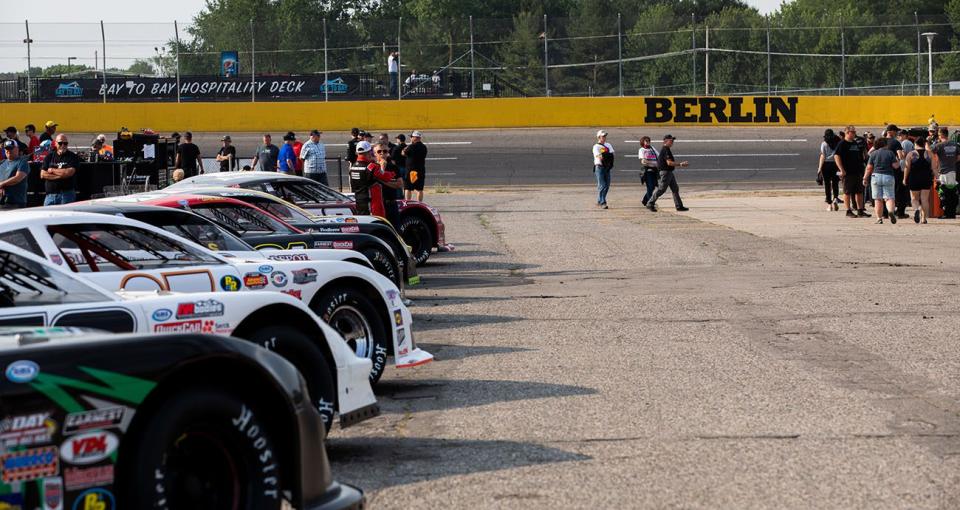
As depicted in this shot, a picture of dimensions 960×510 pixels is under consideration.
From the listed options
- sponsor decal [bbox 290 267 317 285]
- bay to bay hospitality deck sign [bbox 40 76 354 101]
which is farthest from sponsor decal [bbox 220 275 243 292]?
bay to bay hospitality deck sign [bbox 40 76 354 101]

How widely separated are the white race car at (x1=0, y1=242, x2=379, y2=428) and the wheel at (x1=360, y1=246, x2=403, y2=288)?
5831 millimetres

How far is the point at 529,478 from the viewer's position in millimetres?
5949

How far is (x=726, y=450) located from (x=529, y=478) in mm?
1136

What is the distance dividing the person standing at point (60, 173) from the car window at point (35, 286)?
12.6 metres

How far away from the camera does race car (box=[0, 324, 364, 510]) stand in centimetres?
379

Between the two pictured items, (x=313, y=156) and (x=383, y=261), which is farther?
(x=313, y=156)

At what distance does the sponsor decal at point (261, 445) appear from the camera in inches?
167

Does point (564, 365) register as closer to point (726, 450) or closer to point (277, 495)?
point (726, 450)

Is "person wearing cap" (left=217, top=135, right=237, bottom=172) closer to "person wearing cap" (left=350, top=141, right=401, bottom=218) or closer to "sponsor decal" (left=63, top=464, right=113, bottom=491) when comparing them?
"person wearing cap" (left=350, top=141, right=401, bottom=218)

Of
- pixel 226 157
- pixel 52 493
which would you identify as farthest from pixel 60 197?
pixel 52 493

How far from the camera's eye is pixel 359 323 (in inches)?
323

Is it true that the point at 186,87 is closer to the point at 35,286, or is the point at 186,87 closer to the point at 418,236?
the point at 418,236

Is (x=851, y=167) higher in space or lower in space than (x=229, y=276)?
higher

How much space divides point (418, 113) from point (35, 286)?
3930 cm
